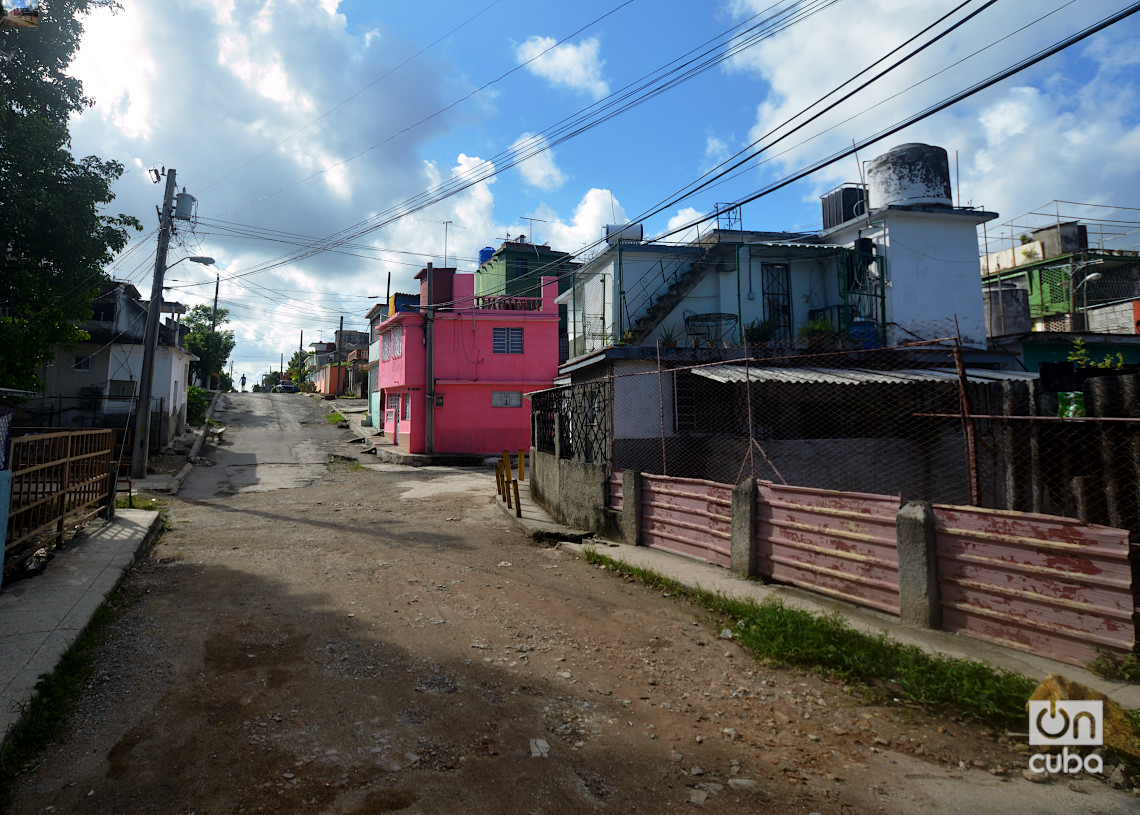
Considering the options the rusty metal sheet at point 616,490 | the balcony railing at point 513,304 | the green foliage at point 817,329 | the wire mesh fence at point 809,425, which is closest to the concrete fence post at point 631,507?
the rusty metal sheet at point 616,490

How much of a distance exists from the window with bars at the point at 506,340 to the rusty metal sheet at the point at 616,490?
58.3ft

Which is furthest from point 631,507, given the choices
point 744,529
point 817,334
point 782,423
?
point 817,334

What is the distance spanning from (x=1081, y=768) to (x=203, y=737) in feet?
17.3

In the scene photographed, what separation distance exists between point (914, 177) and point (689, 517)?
60.4 ft

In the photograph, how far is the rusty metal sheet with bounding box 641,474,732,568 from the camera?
818 cm

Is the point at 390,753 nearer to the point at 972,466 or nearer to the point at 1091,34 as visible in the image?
the point at 972,466

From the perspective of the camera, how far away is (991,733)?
407 centimetres

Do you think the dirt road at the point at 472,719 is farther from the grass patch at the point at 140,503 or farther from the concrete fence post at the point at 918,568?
the grass patch at the point at 140,503

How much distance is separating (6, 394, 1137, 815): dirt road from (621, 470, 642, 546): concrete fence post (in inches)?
66.1

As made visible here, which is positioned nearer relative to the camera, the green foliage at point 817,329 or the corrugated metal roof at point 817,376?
the corrugated metal roof at point 817,376

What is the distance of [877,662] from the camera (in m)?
5.03

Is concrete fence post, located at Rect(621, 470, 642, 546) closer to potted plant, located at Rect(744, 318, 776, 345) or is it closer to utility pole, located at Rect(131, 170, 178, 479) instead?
potted plant, located at Rect(744, 318, 776, 345)

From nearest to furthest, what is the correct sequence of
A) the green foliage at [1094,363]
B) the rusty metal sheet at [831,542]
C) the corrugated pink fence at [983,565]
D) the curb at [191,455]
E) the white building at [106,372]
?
1. the corrugated pink fence at [983,565]
2. the rusty metal sheet at [831,542]
3. the green foliage at [1094,363]
4. the curb at [191,455]
5. the white building at [106,372]

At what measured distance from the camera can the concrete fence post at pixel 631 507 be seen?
968cm
